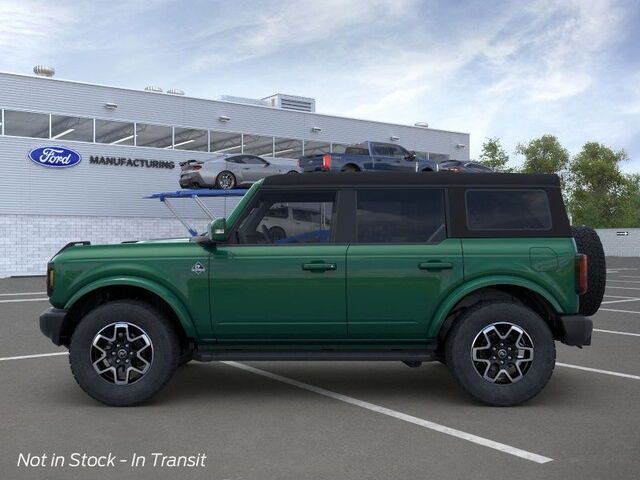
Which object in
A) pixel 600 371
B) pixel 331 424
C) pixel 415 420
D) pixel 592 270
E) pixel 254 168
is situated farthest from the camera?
pixel 254 168

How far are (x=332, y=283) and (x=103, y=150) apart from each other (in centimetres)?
2640

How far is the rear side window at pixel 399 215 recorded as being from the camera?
5.93 m

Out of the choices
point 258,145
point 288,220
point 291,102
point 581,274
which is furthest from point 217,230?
point 291,102

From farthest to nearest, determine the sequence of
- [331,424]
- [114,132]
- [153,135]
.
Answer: [153,135] < [114,132] < [331,424]

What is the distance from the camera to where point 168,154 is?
104 ft

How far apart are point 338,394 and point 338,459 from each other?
191cm

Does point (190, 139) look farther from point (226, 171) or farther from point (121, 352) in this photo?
point (121, 352)

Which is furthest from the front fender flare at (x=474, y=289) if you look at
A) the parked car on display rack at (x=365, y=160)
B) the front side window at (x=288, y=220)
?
the parked car on display rack at (x=365, y=160)

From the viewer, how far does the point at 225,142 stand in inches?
1323

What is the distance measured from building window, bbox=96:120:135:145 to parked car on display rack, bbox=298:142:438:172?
11786 mm

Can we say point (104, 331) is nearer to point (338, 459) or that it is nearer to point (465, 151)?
point (338, 459)

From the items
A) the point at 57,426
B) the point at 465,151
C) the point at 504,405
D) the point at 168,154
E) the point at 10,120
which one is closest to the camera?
the point at 57,426

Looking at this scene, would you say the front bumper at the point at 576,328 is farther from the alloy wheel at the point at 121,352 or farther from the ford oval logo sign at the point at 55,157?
the ford oval logo sign at the point at 55,157

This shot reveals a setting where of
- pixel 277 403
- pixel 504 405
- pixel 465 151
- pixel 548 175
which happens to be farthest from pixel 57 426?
pixel 465 151
